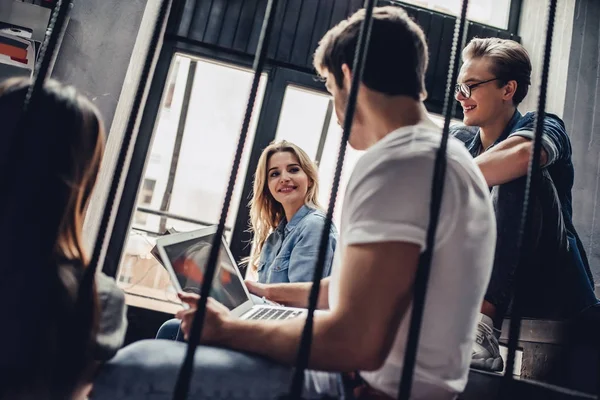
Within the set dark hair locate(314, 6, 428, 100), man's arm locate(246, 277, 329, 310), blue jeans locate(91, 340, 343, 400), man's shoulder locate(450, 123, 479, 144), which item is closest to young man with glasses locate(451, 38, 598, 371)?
man's shoulder locate(450, 123, 479, 144)

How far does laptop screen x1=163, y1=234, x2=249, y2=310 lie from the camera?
3.96ft

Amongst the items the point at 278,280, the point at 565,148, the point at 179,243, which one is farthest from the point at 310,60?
the point at 179,243

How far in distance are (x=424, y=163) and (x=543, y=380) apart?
3.54ft

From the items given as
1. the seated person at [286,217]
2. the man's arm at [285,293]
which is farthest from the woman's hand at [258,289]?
the seated person at [286,217]

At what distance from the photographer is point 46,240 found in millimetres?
756

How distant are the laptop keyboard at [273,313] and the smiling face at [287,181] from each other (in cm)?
117

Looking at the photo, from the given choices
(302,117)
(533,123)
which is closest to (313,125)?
(302,117)

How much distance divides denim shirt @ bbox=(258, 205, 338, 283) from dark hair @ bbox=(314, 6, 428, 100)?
1011mm

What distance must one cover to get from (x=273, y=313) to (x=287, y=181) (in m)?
1.26

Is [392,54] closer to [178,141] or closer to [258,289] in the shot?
[258,289]

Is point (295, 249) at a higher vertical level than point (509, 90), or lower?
lower

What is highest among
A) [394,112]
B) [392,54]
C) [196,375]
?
[392,54]

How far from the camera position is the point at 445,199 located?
838 mm

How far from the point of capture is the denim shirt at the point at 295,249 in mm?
2061
